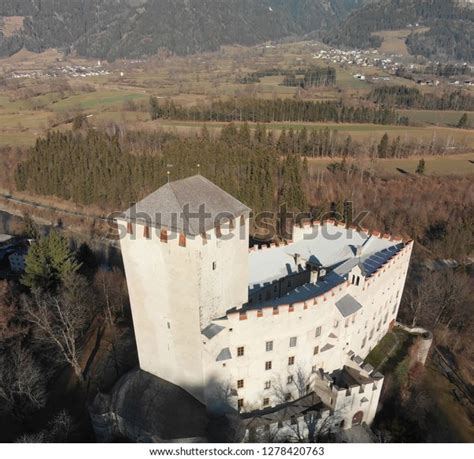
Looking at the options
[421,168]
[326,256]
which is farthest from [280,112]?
[326,256]

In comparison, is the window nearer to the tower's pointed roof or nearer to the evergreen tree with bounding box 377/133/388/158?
the tower's pointed roof

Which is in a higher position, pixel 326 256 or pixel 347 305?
pixel 347 305

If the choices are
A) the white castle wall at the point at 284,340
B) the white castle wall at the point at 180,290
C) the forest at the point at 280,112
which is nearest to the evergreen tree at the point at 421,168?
the forest at the point at 280,112

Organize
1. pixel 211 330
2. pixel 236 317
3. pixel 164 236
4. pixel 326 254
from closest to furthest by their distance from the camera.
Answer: pixel 164 236
pixel 236 317
pixel 211 330
pixel 326 254

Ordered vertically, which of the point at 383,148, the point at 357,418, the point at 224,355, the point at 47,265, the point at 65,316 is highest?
the point at 224,355

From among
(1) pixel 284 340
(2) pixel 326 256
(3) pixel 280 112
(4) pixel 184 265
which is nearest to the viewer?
(4) pixel 184 265

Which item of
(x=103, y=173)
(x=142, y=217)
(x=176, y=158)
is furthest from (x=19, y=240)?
(x=142, y=217)

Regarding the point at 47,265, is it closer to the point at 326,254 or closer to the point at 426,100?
the point at 326,254
